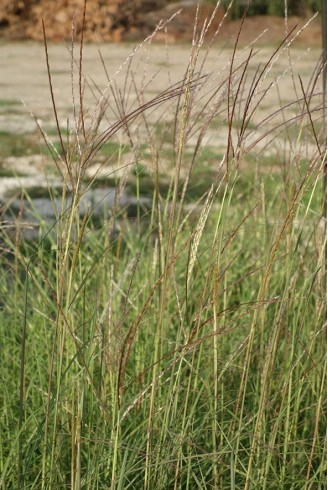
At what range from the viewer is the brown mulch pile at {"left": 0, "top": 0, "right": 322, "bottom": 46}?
13.1m

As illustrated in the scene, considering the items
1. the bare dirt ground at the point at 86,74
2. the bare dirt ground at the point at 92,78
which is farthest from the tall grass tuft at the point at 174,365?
the bare dirt ground at the point at 86,74

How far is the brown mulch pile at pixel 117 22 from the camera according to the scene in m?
13.1

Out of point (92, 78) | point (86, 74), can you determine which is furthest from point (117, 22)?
point (86, 74)

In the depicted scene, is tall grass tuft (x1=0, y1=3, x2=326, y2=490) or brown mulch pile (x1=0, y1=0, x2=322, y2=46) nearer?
tall grass tuft (x1=0, y1=3, x2=326, y2=490)

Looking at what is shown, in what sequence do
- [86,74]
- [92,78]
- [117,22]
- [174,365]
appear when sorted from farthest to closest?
[117,22]
[92,78]
[86,74]
[174,365]

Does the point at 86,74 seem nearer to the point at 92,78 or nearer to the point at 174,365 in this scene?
the point at 92,78

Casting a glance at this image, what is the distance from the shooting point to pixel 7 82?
1000cm

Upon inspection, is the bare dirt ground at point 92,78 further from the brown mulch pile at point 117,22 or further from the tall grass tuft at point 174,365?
the tall grass tuft at point 174,365

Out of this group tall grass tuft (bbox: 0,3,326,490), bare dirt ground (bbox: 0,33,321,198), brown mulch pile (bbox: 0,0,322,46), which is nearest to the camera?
tall grass tuft (bbox: 0,3,326,490)

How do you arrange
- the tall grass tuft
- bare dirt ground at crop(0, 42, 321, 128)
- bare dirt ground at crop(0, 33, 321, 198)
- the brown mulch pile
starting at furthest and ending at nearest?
the brown mulch pile
bare dirt ground at crop(0, 42, 321, 128)
bare dirt ground at crop(0, 33, 321, 198)
the tall grass tuft

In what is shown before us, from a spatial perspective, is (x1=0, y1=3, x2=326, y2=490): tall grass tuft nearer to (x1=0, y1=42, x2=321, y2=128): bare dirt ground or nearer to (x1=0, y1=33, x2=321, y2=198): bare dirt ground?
(x1=0, y1=33, x2=321, y2=198): bare dirt ground

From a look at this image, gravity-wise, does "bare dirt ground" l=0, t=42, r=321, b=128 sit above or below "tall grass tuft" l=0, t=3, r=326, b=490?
below

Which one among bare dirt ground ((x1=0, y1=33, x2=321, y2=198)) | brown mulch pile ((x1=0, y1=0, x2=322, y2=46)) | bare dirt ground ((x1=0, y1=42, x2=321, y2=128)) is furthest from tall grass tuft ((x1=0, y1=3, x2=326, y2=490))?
brown mulch pile ((x1=0, y1=0, x2=322, y2=46))

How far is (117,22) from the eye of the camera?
13.7 m
